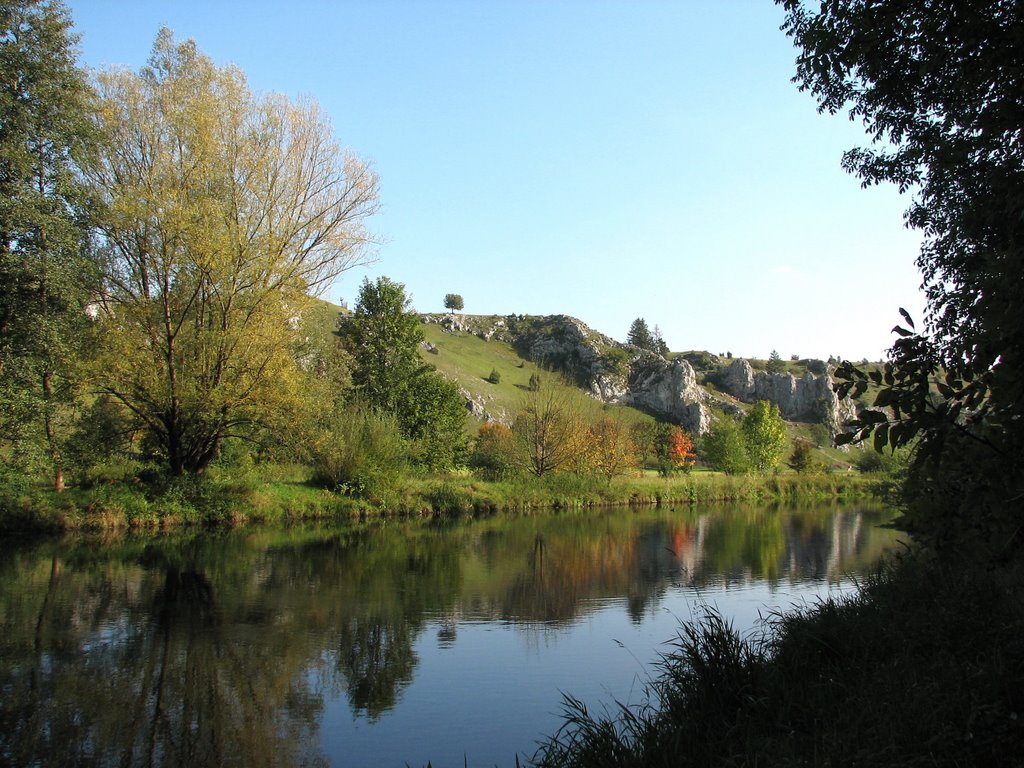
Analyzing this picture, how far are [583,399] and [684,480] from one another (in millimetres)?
8515

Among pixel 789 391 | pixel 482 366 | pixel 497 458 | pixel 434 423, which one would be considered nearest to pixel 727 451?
pixel 497 458

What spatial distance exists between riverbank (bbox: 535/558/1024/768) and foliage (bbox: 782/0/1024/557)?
0.67 meters

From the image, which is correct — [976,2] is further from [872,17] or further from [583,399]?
[583,399]

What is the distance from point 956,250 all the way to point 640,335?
155781 millimetres

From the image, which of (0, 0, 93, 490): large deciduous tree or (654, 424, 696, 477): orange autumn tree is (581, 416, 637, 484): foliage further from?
(0, 0, 93, 490): large deciduous tree

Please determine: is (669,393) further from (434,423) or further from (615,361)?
(434,423)

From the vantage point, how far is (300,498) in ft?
99.6

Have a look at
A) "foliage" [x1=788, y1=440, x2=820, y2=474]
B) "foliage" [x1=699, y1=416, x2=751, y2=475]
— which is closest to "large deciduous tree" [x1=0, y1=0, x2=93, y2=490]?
"foliage" [x1=699, y1=416, x2=751, y2=475]

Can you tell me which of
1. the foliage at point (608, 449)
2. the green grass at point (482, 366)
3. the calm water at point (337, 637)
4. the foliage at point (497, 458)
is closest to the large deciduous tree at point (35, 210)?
the calm water at point (337, 637)

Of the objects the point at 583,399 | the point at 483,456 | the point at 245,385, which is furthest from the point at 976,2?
the point at 583,399

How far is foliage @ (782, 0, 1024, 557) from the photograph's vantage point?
370cm

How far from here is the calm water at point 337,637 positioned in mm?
7660

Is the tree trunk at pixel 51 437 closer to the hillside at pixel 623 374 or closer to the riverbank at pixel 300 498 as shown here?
the riverbank at pixel 300 498

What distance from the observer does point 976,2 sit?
535cm
